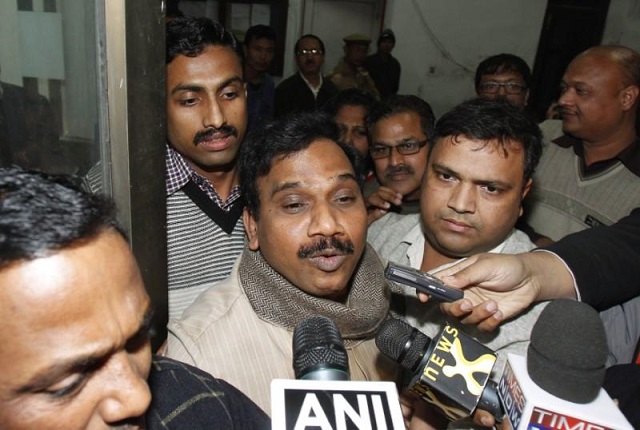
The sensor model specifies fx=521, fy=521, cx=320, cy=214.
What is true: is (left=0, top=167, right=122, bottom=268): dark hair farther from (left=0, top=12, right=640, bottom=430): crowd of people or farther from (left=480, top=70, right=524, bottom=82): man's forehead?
(left=480, top=70, right=524, bottom=82): man's forehead

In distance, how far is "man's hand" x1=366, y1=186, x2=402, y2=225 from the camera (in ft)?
7.66

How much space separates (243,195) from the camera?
1783mm

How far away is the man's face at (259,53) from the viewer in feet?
17.0

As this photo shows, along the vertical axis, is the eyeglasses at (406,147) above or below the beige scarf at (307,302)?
above

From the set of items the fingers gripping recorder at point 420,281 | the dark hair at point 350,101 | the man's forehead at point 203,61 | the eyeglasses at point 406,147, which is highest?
the man's forehead at point 203,61

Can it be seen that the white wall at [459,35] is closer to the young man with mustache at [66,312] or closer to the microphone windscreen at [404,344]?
the microphone windscreen at [404,344]

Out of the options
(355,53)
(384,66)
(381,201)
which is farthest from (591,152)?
(384,66)

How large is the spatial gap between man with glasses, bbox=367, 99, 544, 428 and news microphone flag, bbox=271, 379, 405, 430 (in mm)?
734

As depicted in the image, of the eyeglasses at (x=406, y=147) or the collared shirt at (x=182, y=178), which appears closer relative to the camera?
the collared shirt at (x=182, y=178)

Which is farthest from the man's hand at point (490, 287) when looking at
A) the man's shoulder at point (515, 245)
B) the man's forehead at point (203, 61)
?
the man's forehead at point (203, 61)

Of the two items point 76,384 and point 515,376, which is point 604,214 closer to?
point 515,376

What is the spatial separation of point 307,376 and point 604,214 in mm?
2134

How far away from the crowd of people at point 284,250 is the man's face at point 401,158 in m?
0.01

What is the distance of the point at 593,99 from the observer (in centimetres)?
275
